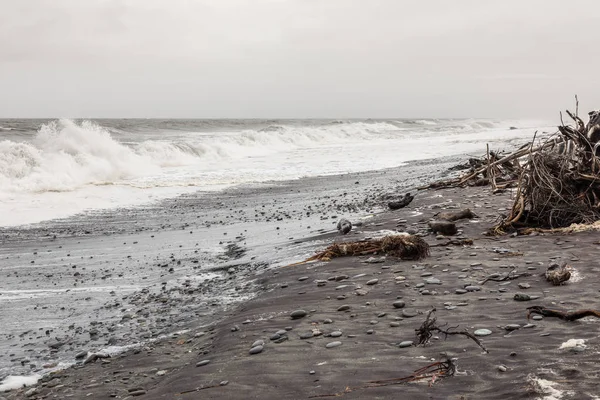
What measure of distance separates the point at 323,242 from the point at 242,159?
2204cm

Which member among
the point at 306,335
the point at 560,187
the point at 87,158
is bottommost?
the point at 306,335

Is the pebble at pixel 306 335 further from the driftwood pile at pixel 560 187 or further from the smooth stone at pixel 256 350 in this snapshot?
the driftwood pile at pixel 560 187

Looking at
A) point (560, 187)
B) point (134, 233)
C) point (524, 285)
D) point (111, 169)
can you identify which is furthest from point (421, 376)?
point (111, 169)

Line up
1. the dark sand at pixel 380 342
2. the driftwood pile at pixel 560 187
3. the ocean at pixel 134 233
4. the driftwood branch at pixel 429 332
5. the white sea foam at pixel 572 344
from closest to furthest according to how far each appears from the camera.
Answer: the dark sand at pixel 380 342 < the white sea foam at pixel 572 344 < the driftwood branch at pixel 429 332 < the ocean at pixel 134 233 < the driftwood pile at pixel 560 187

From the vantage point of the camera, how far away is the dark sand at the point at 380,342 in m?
3.42

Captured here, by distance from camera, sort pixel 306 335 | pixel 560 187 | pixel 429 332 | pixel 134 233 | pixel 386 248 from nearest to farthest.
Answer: pixel 429 332
pixel 306 335
pixel 386 248
pixel 560 187
pixel 134 233

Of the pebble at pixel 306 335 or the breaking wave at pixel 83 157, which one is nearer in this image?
the pebble at pixel 306 335

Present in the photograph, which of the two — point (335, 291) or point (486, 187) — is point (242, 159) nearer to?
point (486, 187)

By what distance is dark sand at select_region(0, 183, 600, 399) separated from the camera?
11.2 feet

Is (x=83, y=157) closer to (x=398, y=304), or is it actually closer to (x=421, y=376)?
(x=398, y=304)

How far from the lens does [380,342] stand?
14.0 feet

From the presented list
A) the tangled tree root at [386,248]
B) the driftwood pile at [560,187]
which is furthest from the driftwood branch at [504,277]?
the driftwood pile at [560,187]

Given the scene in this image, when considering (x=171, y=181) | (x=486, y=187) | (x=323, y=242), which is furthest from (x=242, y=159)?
(x=323, y=242)

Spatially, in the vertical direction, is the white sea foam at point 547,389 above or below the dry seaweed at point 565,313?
below
